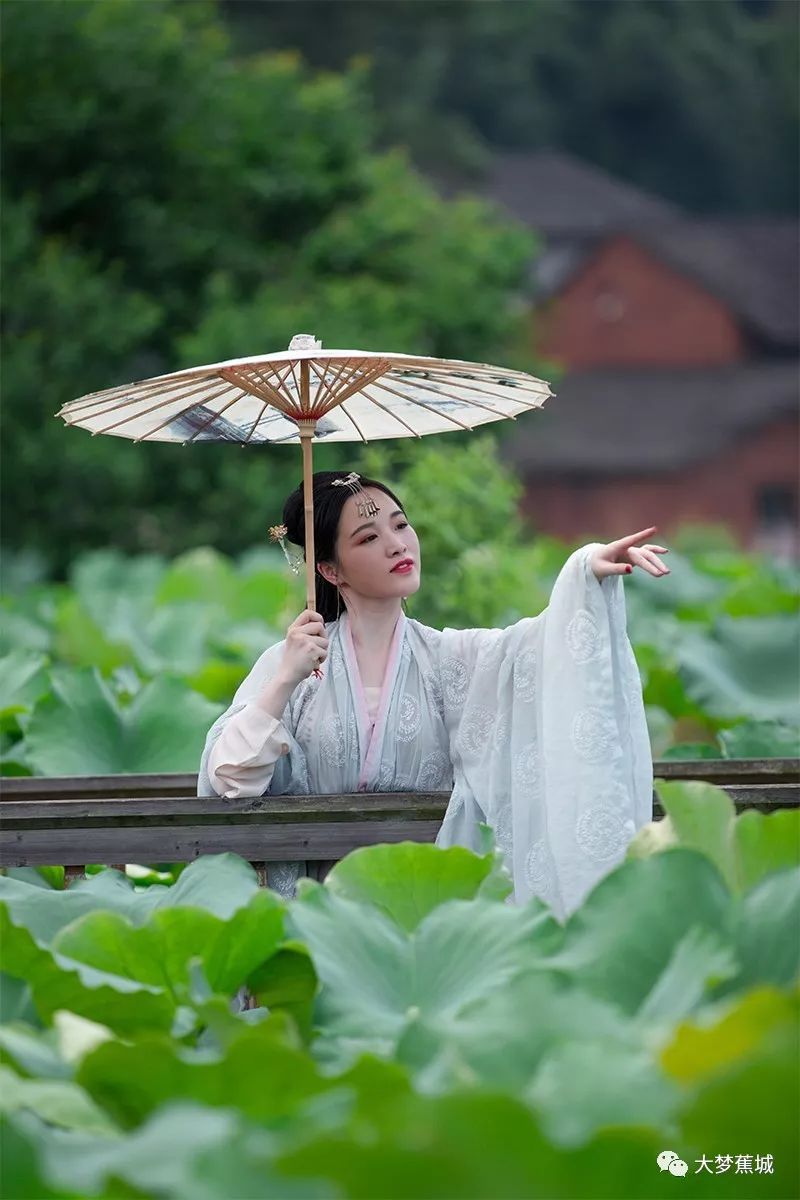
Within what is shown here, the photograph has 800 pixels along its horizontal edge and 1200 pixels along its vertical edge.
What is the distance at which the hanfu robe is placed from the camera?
3100mm

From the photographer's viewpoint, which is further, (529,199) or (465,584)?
(529,199)

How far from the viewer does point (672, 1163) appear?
1.74 meters

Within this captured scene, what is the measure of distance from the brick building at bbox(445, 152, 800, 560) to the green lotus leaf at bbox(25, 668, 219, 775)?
1976cm

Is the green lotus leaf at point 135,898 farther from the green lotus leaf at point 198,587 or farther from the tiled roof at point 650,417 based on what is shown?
the tiled roof at point 650,417

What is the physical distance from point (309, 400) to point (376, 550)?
30cm

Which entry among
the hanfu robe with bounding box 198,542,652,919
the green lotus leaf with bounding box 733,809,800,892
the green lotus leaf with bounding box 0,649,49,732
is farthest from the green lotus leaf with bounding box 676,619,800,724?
the green lotus leaf with bounding box 733,809,800,892

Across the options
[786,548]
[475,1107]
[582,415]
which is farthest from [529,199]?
[475,1107]

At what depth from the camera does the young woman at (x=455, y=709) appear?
3107mm

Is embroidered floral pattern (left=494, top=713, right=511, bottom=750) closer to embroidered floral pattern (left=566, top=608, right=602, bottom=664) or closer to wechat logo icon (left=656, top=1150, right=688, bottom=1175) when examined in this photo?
embroidered floral pattern (left=566, top=608, right=602, bottom=664)

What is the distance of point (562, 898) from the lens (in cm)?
312

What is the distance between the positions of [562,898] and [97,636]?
5.22m

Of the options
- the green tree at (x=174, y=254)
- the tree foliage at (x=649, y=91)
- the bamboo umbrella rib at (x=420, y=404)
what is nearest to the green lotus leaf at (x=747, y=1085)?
the bamboo umbrella rib at (x=420, y=404)

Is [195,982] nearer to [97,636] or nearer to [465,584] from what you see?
[465,584]

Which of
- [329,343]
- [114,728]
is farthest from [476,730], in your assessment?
[329,343]
